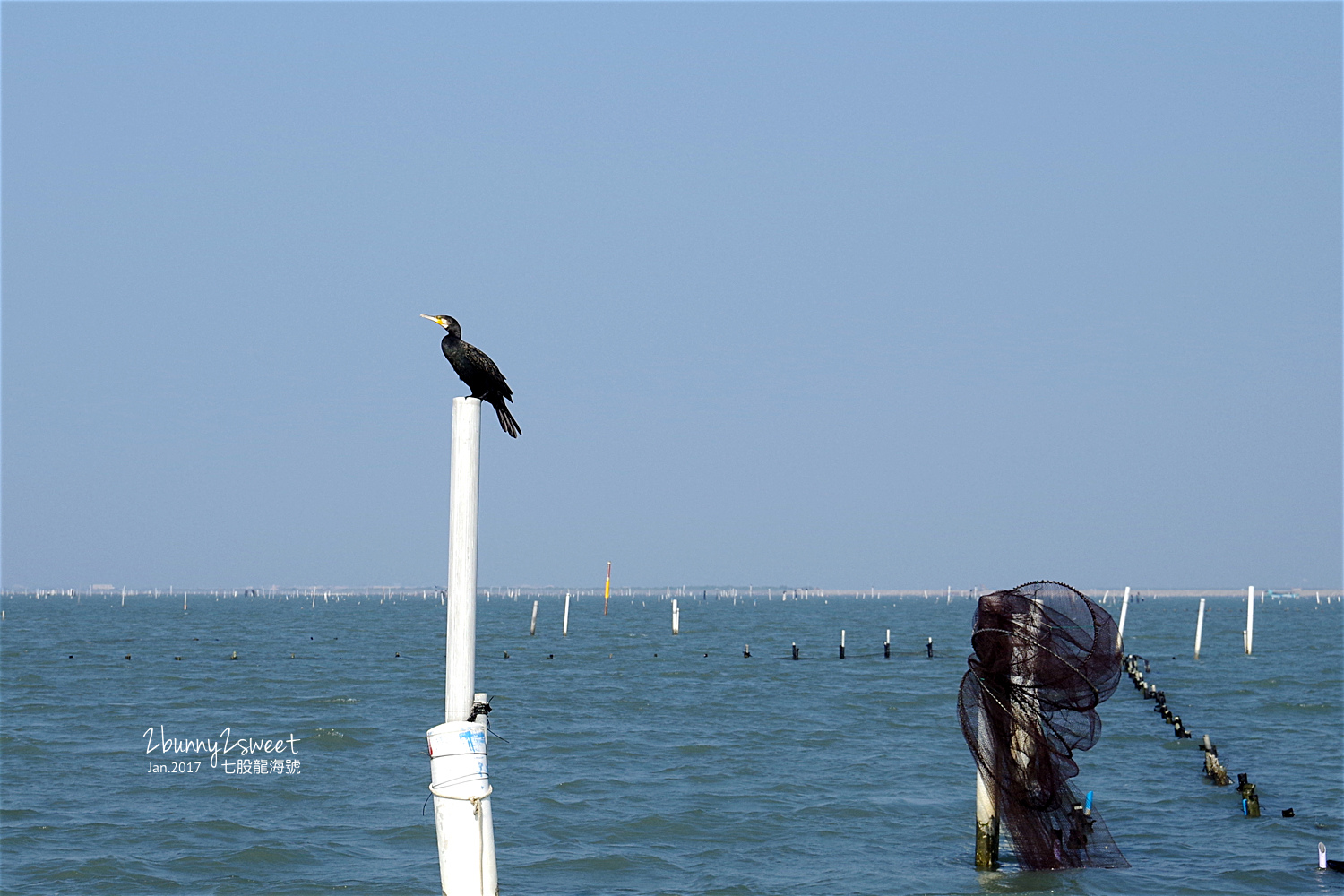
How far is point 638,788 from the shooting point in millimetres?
21250

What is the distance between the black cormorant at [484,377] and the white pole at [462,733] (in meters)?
1.56

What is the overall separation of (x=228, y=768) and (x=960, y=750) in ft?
47.1

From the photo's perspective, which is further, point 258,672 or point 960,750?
point 258,672

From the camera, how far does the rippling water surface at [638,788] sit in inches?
595

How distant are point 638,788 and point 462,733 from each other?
15.1 meters

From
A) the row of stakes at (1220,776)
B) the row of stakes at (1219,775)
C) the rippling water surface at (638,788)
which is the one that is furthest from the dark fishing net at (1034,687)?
the row of stakes at (1219,775)

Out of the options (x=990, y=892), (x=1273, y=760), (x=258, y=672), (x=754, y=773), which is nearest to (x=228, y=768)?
(x=754, y=773)

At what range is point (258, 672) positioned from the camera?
160 feet

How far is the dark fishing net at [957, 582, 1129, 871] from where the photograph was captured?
12.5 m

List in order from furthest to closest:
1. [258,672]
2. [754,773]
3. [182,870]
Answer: [258,672], [754,773], [182,870]

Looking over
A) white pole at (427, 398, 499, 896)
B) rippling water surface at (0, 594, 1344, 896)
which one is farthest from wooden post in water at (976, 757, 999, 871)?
white pole at (427, 398, 499, 896)

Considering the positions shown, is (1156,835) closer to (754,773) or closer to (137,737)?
(754,773)

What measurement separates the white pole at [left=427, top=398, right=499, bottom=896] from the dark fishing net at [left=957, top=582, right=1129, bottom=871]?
6.99 meters

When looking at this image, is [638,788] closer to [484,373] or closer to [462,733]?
[484,373]
